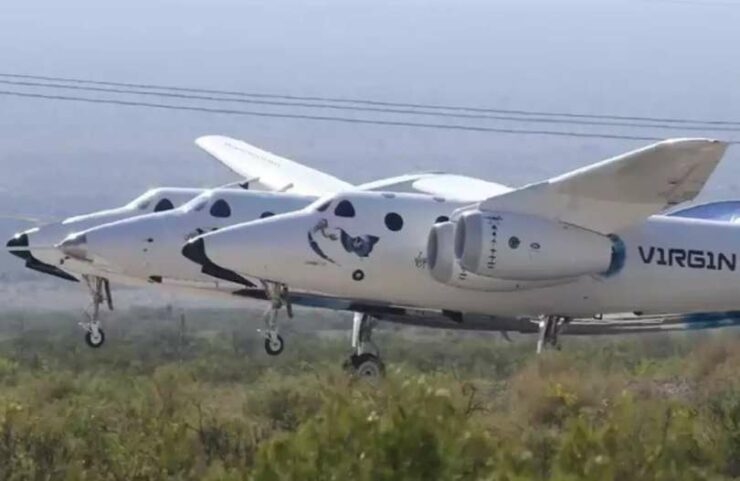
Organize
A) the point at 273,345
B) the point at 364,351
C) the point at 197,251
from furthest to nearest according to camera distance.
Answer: the point at 273,345 < the point at 364,351 < the point at 197,251

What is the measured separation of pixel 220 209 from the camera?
26.3 m

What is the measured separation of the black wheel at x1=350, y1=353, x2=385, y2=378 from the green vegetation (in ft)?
2.90

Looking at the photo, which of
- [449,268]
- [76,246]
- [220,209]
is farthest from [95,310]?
[449,268]

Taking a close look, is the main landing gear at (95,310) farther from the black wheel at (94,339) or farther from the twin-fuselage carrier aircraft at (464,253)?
the twin-fuselage carrier aircraft at (464,253)

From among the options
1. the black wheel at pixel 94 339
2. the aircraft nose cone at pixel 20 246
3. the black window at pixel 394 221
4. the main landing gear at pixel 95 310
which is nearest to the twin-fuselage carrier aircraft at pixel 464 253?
the black window at pixel 394 221

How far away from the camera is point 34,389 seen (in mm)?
20484

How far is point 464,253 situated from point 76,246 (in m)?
5.40

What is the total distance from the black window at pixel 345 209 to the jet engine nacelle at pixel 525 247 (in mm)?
1394

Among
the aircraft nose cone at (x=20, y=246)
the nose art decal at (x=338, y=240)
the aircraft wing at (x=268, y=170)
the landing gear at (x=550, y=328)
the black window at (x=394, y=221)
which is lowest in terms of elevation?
the landing gear at (x=550, y=328)

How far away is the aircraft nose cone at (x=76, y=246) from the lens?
25.9 metres

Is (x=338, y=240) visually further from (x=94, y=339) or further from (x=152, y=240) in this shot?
(x=94, y=339)

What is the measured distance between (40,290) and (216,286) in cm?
2758

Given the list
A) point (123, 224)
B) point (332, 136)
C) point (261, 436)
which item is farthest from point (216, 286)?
point (332, 136)

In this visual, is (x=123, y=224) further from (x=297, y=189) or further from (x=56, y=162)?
(x=56, y=162)
